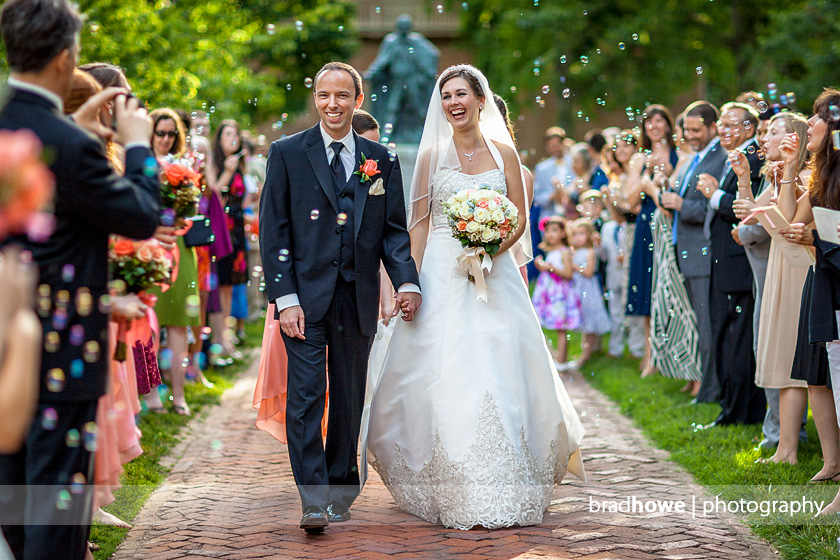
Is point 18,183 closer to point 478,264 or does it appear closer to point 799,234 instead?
point 478,264

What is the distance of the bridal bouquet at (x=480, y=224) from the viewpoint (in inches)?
219

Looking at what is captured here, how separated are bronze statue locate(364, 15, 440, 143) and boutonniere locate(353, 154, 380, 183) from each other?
1372 centimetres

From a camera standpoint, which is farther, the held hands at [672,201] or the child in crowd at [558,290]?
the child in crowd at [558,290]

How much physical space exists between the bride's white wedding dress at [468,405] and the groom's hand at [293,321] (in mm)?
781

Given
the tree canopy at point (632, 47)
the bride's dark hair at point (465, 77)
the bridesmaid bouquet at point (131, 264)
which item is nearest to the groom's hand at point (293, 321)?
the bridesmaid bouquet at point (131, 264)

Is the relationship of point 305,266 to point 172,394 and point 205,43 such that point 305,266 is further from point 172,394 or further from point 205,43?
point 205,43

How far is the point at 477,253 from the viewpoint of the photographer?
5.67 meters

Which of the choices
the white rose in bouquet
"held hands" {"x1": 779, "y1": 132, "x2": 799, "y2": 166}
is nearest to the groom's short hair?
the white rose in bouquet

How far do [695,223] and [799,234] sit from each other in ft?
9.40

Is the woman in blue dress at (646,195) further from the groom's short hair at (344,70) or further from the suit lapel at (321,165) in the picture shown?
the suit lapel at (321,165)

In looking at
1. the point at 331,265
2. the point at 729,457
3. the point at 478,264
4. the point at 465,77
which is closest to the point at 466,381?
the point at 478,264

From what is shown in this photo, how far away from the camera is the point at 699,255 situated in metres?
8.65

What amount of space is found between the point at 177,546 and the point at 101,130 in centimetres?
236

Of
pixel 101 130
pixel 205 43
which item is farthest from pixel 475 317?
pixel 205 43
